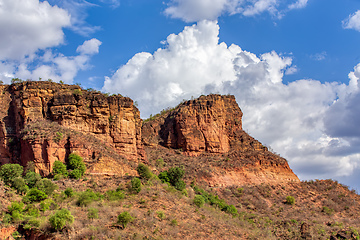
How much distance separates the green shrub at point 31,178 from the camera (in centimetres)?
3956

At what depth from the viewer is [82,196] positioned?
36.5 meters

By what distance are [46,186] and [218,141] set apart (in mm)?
39617

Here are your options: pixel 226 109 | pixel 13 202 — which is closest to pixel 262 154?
pixel 226 109

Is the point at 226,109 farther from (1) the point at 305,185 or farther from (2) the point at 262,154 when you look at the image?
(1) the point at 305,185

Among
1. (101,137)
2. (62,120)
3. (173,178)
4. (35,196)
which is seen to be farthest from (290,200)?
(35,196)

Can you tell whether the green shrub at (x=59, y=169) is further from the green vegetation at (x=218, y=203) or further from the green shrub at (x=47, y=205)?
the green vegetation at (x=218, y=203)

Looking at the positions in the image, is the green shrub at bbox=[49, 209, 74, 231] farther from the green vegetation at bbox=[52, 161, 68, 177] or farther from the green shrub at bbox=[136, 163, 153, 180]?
the green shrub at bbox=[136, 163, 153, 180]

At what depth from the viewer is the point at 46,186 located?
38.1 m

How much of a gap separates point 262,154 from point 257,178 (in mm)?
5666

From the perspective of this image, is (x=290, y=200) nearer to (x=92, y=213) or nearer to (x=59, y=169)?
(x=59, y=169)

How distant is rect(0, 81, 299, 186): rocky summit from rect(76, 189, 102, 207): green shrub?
23.4 feet

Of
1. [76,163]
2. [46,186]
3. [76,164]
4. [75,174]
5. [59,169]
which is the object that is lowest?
[46,186]

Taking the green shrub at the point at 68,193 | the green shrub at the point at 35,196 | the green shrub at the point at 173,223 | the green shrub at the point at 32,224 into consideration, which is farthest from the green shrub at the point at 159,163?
the green shrub at the point at 32,224

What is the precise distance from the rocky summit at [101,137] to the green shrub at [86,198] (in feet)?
23.4
